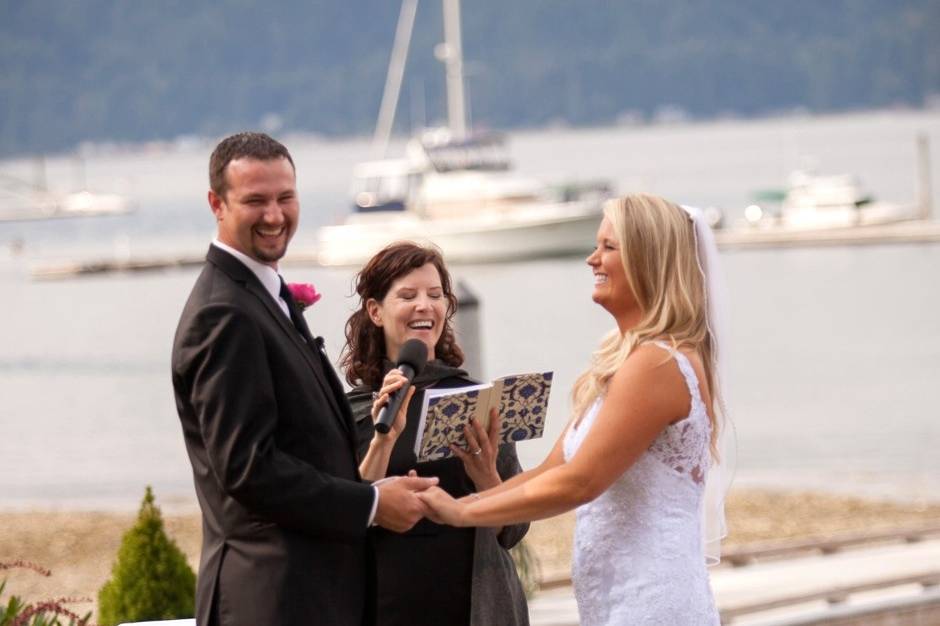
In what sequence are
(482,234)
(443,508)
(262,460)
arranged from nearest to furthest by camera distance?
(262,460) < (443,508) < (482,234)

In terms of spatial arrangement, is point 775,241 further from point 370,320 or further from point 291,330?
point 291,330

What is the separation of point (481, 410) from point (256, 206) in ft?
2.40

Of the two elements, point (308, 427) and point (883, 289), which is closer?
point (308, 427)

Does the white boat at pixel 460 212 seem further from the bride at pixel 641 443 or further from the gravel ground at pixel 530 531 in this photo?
the bride at pixel 641 443

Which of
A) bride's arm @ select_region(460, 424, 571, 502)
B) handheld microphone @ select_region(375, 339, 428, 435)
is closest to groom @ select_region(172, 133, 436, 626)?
→ handheld microphone @ select_region(375, 339, 428, 435)

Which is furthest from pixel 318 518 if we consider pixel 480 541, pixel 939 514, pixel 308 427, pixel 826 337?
pixel 826 337


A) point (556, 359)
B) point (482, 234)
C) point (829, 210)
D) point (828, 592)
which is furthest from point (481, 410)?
point (829, 210)

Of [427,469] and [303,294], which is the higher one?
[303,294]

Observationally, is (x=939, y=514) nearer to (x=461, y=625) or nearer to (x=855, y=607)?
(x=855, y=607)

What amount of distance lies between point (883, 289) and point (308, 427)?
53.0 m

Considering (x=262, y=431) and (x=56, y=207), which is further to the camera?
(x=56, y=207)

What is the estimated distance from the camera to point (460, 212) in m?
62.8

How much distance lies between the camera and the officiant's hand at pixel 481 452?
12.9ft

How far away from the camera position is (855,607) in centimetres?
723
